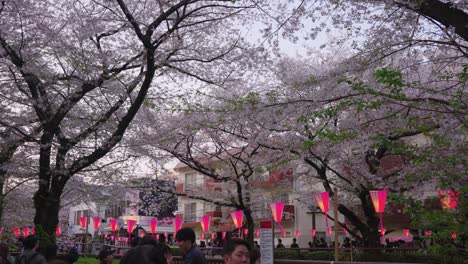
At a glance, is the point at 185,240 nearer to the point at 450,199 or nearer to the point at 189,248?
the point at 189,248

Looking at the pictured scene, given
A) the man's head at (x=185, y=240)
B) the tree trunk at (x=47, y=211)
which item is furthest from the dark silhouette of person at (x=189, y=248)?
the tree trunk at (x=47, y=211)

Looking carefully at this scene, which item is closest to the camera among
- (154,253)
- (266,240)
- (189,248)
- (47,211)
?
(154,253)

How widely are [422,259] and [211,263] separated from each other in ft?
21.7

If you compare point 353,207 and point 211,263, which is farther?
point 353,207

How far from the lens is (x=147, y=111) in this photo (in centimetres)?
1337

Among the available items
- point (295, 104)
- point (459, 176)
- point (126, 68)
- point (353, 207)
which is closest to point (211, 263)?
point (295, 104)

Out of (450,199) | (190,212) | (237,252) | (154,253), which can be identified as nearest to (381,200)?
(450,199)

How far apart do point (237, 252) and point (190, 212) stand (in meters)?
40.2

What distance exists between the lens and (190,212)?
142ft

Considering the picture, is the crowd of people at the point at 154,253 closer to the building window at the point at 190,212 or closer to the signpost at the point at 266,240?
the signpost at the point at 266,240

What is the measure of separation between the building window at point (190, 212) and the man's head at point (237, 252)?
39.2 metres

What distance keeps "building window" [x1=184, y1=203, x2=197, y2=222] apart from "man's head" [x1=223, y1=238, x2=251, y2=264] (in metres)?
39.2

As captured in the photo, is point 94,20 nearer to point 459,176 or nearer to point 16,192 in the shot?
point 459,176

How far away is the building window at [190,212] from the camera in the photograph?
4275 cm
